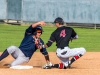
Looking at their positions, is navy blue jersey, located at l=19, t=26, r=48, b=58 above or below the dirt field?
above

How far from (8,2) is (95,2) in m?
6.20

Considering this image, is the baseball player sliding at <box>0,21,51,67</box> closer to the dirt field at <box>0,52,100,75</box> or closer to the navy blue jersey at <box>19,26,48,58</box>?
the navy blue jersey at <box>19,26,48,58</box>

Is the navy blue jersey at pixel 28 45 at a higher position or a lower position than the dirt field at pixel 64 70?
higher

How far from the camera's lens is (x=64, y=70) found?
7.84 m

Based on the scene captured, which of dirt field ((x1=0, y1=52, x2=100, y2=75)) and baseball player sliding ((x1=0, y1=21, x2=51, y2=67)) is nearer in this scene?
dirt field ((x1=0, y1=52, x2=100, y2=75))

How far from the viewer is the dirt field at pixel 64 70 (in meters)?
7.45

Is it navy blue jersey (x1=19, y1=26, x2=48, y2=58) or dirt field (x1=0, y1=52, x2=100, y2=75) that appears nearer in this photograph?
dirt field (x1=0, y1=52, x2=100, y2=75)

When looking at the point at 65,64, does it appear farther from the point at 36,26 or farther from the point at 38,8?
the point at 38,8

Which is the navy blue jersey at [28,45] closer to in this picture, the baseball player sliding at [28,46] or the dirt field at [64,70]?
the baseball player sliding at [28,46]

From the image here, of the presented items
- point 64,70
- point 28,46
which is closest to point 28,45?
point 28,46

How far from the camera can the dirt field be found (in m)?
7.45

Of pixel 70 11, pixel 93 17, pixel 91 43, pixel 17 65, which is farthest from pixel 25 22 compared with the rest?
pixel 17 65

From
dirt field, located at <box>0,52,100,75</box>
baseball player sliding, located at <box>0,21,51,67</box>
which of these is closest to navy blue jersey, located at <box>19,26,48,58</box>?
baseball player sliding, located at <box>0,21,51,67</box>

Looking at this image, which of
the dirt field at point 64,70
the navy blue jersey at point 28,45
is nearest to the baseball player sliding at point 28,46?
the navy blue jersey at point 28,45
